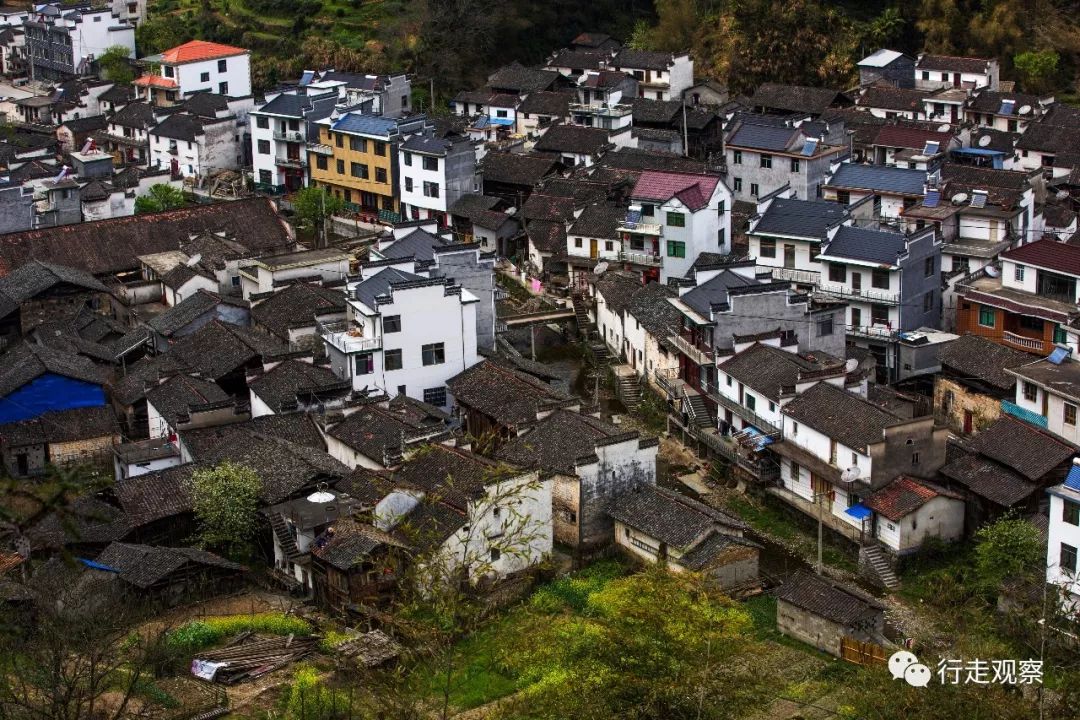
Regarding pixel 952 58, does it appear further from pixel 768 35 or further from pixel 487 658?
pixel 487 658

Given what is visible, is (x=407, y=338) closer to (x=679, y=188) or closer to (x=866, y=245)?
(x=679, y=188)

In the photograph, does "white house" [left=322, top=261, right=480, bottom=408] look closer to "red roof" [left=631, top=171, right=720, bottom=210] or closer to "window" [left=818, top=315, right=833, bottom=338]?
"window" [left=818, top=315, right=833, bottom=338]

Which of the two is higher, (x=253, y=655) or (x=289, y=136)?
(x=289, y=136)

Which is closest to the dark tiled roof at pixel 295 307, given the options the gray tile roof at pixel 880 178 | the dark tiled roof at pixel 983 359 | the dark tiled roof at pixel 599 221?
the dark tiled roof at pixel 599 221

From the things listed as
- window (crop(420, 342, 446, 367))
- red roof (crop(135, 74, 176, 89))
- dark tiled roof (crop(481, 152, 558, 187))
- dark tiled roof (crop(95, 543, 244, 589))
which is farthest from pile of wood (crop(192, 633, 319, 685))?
red roof (crop(135, 74, 176, 89))

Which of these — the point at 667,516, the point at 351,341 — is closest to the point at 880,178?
the point at 351,341


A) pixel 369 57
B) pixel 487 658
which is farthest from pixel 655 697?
pixel 369 57
